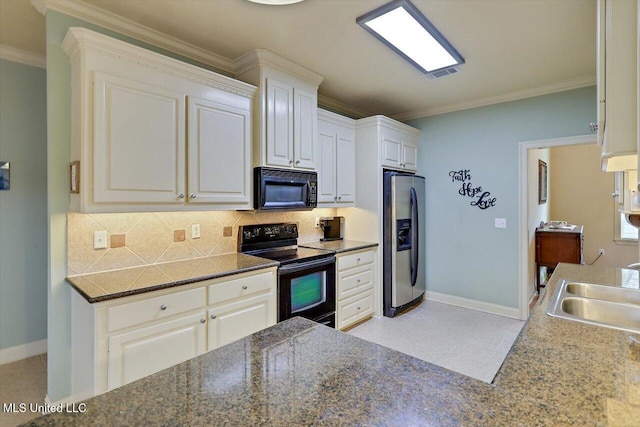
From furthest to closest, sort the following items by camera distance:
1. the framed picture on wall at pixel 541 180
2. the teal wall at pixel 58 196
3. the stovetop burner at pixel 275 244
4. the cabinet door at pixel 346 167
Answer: the framed picture on wall at pixel 541 180
the cabinet door at pixel 346 167
the stovetop burner at pixel 275 244
the teal wall at pixel 58 196

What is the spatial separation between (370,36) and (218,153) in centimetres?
147

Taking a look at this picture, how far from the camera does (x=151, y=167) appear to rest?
2076 millimetres

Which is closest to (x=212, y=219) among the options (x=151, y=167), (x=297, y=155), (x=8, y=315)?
(x=151, y=167)

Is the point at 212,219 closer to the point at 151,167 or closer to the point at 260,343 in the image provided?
the point at 151,167

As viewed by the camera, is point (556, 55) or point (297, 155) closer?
point (556, 55)

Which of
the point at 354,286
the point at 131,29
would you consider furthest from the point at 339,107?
the point at 131,29

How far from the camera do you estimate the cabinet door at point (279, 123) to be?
2.74m

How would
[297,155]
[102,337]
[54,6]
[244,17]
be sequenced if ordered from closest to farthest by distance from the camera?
[102,337] < [54,6] < [244,17] < [297,155]

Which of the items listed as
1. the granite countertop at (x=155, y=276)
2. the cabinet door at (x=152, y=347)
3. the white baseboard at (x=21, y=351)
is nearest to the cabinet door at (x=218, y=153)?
the granite countertop at (x=155, y=276)

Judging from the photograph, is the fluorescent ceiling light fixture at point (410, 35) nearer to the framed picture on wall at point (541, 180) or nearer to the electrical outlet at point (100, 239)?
the electrical outlet at point (100, 239)

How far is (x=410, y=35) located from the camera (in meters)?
2.38

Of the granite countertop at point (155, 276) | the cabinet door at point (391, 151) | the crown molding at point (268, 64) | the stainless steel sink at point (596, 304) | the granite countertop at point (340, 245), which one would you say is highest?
the crown molding at point (268, 64)

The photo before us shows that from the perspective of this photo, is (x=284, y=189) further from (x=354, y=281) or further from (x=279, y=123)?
(x=354, y=281)

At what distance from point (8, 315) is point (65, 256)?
1326 millimetres
